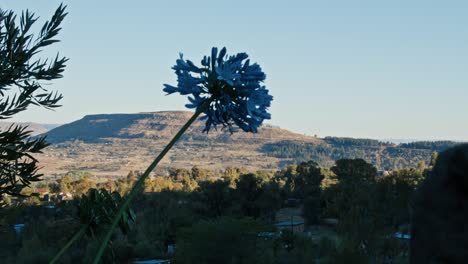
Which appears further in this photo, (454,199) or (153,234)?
(153,234)

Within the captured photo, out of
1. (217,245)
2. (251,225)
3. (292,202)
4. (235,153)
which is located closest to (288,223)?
(292,202)

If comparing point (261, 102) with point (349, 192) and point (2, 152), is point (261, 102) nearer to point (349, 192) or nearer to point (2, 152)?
point (2, 152)

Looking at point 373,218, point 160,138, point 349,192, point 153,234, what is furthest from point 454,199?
point 160,138

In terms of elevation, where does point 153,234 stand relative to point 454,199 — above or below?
below

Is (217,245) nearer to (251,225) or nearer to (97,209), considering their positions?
(251,225)

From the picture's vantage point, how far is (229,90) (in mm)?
3719

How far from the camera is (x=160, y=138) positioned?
19162 cm

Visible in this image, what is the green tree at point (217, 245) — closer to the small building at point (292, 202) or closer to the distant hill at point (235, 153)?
the small building at point (292, 202)

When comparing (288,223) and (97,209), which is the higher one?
(97,209)

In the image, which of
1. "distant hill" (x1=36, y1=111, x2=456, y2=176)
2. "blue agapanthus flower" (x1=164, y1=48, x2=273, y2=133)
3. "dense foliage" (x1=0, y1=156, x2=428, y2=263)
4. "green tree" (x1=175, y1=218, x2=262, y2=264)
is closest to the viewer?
"blue agapanthus flower" (x1=164, y1=48, x2=273, y2=133)

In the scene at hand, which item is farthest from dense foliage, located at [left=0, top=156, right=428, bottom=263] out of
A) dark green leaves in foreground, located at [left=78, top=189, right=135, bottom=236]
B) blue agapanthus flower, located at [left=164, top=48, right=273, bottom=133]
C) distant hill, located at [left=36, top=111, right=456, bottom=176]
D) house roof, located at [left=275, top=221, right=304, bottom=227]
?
distant hill, located at [left=36, top=111, right=456, bottom=176]

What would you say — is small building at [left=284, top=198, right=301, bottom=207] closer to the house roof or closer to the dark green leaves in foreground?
the house roof

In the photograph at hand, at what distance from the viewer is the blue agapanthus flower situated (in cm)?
367

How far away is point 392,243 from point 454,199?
33101 mm
